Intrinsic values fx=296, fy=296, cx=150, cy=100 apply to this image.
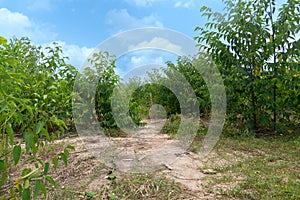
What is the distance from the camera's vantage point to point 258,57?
16.1 ft

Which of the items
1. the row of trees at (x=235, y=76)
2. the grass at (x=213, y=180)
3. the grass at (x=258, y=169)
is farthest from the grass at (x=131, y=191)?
the row of trees at (x=235, y=76)

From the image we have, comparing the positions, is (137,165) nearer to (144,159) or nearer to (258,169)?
(144,159)

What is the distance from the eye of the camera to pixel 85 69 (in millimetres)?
5219

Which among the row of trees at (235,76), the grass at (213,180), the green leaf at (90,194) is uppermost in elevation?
the row of trees at (235,76)

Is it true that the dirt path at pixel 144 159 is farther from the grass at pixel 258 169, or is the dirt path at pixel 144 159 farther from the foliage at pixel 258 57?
the foliage at pixel 258 57

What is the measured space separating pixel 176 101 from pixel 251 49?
2983 millimetres

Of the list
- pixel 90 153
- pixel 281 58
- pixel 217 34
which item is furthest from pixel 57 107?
pixel 281 58

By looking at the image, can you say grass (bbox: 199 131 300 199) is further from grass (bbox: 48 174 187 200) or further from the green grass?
grass (bbox: 48 174 187 200)

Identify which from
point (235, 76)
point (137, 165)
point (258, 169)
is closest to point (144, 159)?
point (137, 165)

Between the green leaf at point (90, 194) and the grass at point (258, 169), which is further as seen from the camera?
the grass at point (258, 169)

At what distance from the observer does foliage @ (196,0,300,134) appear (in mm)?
4789

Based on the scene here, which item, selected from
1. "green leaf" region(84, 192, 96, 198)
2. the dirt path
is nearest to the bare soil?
the dirt path

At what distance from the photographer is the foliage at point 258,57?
4789mm

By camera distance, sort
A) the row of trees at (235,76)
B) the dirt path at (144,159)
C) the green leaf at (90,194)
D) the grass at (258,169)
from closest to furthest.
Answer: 1. the green leaf at (90,194)
2. the grass at (258,169)
3. the dirt path at (144,159)
4. the row of trees at (235,76)
